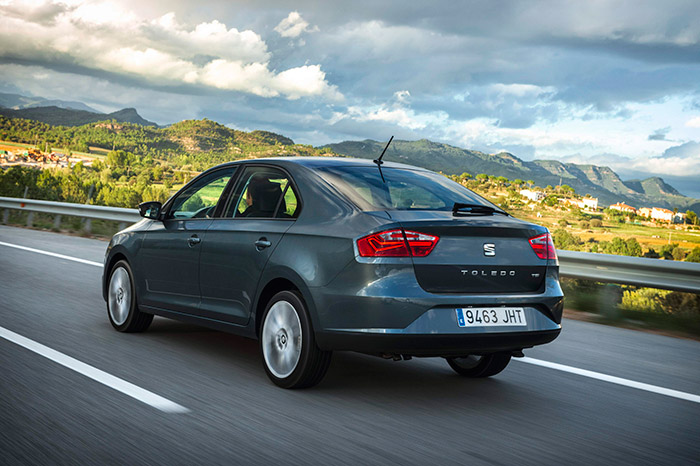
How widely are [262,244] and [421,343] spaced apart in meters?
1.38

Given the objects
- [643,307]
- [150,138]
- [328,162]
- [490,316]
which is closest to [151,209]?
[328,162]

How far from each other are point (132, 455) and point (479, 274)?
7.32ft

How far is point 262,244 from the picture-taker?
5207mm

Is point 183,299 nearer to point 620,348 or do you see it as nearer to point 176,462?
point 176,462

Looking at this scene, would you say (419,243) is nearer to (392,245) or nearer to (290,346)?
(392,245)

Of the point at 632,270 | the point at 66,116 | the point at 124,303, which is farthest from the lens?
the point at 66,116

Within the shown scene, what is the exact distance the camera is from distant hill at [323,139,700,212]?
11.0 meters

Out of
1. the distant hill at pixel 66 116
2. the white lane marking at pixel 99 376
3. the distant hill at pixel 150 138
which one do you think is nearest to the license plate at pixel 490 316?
the white lane marking at pixel 99 376

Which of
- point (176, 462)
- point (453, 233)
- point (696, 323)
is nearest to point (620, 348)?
point (696, 323)

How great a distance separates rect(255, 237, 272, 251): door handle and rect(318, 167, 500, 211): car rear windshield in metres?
0.58

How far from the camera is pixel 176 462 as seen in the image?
3443mm

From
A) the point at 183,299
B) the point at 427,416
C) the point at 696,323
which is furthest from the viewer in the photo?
the point at 696,323

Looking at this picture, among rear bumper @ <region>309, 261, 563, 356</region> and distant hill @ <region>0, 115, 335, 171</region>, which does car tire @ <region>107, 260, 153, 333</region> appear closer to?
rear bumper @ <region>309, 261, 563, 356</region>

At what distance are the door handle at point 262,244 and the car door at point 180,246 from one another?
0.78m
